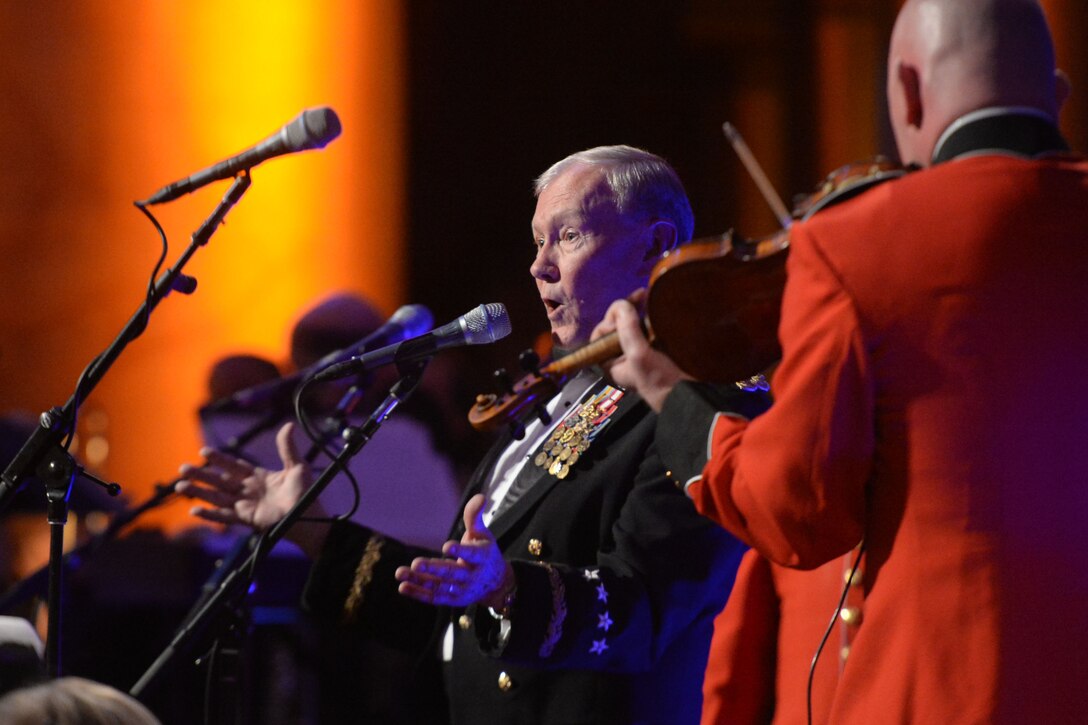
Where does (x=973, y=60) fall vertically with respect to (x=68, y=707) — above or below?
above

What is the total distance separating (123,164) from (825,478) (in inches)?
168

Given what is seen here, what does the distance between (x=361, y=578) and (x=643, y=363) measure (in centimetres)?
100

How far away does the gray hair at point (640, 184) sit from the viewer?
2.55 meters

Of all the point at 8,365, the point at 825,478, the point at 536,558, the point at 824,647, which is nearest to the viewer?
the point at 825,478

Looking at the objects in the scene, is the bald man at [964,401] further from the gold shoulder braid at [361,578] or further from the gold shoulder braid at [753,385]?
the gold shoulder braid at [361,578]

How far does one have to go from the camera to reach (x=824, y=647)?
1547 mm

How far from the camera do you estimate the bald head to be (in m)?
1.42

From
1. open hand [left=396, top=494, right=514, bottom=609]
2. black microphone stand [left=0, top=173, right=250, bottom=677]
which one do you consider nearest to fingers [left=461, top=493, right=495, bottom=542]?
open hand [left=396, top=494, right=514, bottom=609]

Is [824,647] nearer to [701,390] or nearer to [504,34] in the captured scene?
[701,390]

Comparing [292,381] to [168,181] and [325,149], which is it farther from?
[325,149]

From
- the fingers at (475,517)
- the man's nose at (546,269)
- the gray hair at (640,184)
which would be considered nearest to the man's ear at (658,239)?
the gray hair at (640,184)

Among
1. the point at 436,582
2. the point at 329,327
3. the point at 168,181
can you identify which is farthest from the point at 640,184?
the point at 168,181

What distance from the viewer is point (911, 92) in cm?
149

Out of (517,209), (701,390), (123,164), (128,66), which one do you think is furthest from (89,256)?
(701,390)
